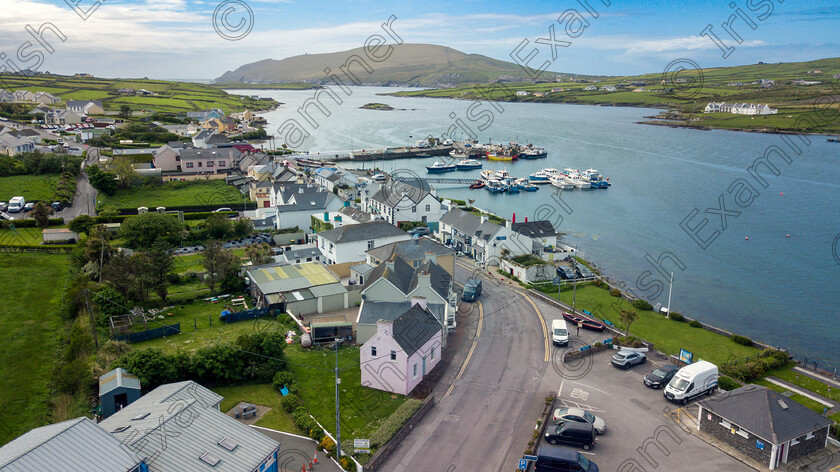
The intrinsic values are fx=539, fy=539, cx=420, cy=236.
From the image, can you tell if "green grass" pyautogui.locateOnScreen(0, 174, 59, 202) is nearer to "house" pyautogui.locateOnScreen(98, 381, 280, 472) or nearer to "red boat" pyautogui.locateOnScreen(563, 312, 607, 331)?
"house" pyautogui.locateOnScreen(98, 381, 280, 472)

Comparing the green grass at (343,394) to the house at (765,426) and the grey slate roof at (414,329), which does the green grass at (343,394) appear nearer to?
the grey slate roof at (414,329)

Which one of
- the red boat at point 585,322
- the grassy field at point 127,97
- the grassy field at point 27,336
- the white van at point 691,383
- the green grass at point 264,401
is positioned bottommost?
the grassy field at point 27,336

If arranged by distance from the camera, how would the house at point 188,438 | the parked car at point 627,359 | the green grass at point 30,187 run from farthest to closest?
the green grass at point 30,187, the parked car at point 627,359, the house at point 188,438

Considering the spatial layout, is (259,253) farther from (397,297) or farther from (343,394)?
(343,394)

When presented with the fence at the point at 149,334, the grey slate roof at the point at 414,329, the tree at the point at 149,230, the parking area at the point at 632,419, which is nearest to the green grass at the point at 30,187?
the tree at the point at 149,230

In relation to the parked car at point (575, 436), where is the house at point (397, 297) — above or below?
above

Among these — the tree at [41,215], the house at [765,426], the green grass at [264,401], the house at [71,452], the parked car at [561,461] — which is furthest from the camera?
the tree at [41,215]

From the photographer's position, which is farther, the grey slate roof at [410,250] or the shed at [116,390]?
the grey slate roof at [410,250]
